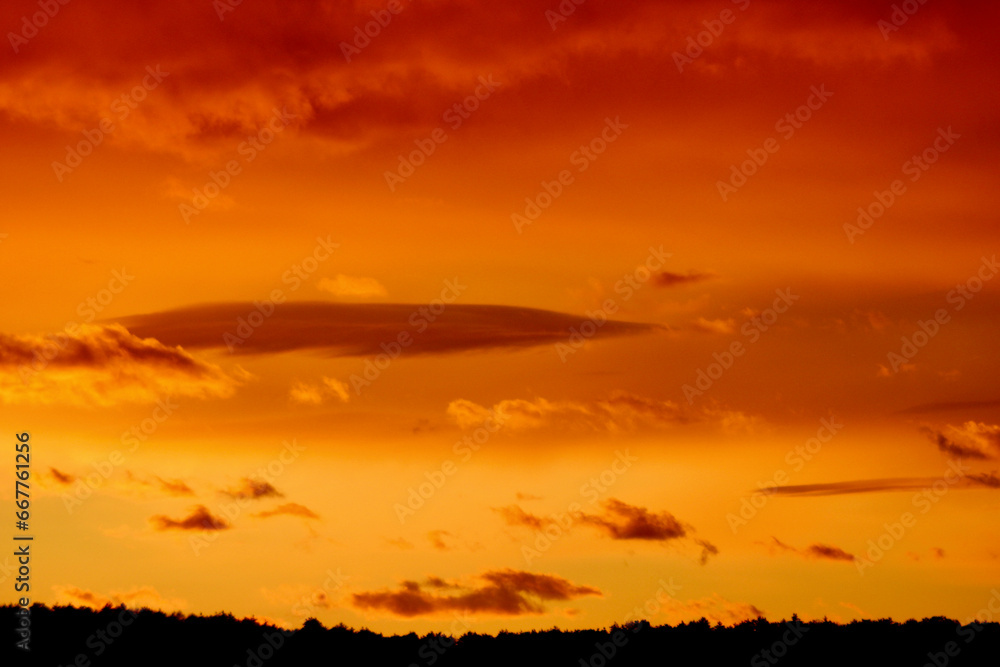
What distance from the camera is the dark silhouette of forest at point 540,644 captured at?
46.0m

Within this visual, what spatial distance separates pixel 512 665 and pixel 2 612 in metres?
19.3

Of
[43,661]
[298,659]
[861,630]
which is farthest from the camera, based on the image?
[861,630]

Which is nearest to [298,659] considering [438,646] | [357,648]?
[357,648]

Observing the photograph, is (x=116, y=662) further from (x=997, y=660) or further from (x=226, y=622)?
(x=997, y=660)

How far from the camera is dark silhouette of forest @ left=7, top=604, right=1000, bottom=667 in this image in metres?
46.0

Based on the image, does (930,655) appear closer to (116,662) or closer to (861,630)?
(861,630)

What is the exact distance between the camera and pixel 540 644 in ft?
166

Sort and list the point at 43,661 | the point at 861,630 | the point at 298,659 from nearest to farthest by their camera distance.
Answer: the point at 43,661 < the point at 298,659 < the point at 861,630

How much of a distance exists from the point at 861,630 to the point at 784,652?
4302 mm

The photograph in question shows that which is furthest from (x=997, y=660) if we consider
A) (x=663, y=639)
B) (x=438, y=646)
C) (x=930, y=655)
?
(x=438, y=646)

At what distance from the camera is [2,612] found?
44188 millimetres

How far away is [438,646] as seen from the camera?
49.7 m

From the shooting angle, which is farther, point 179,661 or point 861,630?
point 861,630

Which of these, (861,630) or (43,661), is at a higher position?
(861,630)
